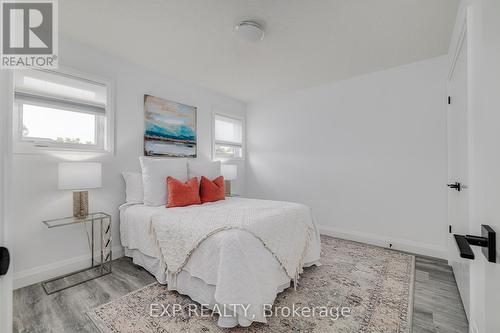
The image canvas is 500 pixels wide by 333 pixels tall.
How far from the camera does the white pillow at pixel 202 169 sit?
10.8 ft

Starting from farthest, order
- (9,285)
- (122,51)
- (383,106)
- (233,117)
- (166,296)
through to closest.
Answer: (233,117) < (383,106) < (122,51) < (166,296) < (9,285)

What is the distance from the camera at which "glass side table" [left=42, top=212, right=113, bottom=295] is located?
2.19m

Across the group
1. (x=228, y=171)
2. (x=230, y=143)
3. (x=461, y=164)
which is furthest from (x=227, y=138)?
(x=461, y=164)

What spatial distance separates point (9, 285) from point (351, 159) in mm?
3763

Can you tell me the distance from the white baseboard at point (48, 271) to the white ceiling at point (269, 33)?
2.47 metres

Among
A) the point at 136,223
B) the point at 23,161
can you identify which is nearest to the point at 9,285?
the point at 136,223

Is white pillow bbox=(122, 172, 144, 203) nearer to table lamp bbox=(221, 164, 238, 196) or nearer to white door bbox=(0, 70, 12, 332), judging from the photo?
table lamp bbox=(221, 164, 238, 196)

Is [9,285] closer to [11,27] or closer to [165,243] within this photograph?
[11,27]

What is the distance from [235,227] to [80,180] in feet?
5.52

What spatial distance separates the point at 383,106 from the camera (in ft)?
10.7

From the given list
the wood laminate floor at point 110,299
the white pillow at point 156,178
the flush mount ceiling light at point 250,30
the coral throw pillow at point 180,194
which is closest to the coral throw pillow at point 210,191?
the coral throw pillow at point 180,194

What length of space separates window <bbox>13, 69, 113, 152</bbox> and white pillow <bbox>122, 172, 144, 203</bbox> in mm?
457

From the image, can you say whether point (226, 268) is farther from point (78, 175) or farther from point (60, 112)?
point (60, 112)

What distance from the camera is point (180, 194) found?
8.91 ft
